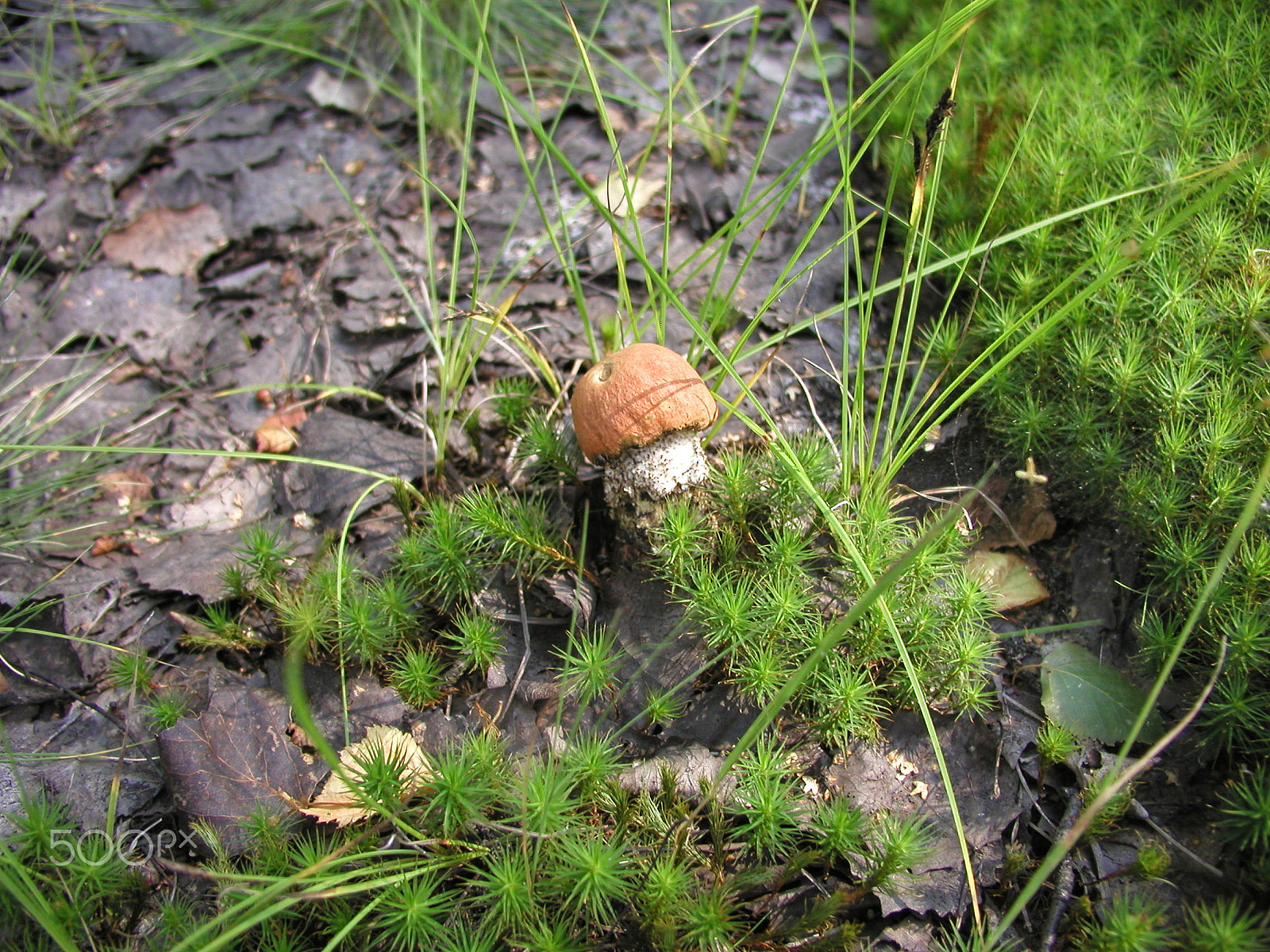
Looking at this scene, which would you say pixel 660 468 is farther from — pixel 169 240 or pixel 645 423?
pixel 169 240

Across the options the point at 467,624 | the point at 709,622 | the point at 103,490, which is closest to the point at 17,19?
the point at 103,490

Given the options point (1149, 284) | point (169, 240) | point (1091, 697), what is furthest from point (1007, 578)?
point (169, 240)

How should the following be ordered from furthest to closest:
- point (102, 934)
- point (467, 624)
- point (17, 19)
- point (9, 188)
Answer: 1. point (17, 19)
2. point (9, 188)
3. point (467, 624)
4. point (102, 934)

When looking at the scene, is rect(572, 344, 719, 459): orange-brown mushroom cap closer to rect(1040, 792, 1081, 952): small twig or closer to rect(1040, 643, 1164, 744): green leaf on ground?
rect(1040, 643, 1164, 744): green leaf on ground

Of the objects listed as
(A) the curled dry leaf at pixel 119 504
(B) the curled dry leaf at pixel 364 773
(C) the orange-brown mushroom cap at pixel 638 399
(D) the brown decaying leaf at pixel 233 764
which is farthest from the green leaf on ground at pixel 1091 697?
A: (A) the curled dry leaf at pixel 119 504

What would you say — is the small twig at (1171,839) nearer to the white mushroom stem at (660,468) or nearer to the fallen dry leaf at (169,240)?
the white mushroom stem at (660,468)

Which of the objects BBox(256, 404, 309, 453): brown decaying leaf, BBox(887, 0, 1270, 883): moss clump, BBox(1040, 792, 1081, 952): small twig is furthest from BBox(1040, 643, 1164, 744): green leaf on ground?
BBox(256, 404, 309, 453): brown decaying leaf

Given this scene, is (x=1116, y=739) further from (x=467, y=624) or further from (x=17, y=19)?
→ (x=17, y=19)
